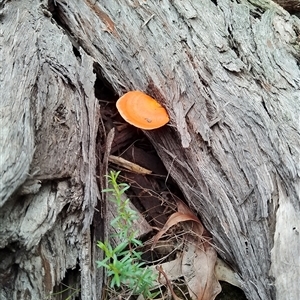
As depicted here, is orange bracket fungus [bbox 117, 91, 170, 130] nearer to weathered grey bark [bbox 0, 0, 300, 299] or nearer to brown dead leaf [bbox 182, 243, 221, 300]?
weathered grey bark [bbox 0, 0, 300, 299]

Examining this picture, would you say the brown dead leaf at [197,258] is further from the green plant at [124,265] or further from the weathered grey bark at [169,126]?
the green plant at [124,265]

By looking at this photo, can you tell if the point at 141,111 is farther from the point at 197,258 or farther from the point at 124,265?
the point at 124,265

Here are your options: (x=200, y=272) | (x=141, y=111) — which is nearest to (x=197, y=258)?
(x=200, y=272)

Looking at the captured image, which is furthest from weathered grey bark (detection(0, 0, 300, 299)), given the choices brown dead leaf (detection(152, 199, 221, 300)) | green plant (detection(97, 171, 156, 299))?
green plant (detection(97, 171, 156, 299))

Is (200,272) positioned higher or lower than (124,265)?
lower

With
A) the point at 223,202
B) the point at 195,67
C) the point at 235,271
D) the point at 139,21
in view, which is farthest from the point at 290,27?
the point at 235,271

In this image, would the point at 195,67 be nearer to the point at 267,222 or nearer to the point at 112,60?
the point at 112,60

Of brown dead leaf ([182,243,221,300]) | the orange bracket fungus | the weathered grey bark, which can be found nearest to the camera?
the weathered grey bark
